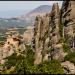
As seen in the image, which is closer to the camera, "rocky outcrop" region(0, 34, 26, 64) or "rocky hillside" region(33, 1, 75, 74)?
"rocky hillside" region(33, 1, 75, 74)

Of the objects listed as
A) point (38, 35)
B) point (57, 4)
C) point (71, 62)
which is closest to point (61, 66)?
point (71, 62)

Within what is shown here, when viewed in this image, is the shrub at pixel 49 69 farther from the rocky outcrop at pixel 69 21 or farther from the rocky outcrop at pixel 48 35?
the rocky outcrop at pixel 69 21

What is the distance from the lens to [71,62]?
5931cm

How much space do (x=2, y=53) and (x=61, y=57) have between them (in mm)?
45654

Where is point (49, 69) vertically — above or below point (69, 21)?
below

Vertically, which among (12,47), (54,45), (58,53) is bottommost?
(12,47)

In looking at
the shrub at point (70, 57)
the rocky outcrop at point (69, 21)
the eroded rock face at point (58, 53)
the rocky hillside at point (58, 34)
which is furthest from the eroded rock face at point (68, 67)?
the rocky outcrop at point (69, 21)

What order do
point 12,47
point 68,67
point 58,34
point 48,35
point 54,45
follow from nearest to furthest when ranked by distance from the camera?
point 68,67
point 54,45
point 58,34
point 48,35
point 12,47

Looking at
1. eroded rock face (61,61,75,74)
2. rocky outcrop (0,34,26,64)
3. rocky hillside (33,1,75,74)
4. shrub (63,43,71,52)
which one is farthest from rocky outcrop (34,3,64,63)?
rocky outcrop (0,34,26,64)

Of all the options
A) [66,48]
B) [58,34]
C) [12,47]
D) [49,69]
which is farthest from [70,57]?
[12,47]

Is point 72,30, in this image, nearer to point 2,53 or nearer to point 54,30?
point 54,30

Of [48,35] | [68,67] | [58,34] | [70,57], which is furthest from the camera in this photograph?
[48,35]

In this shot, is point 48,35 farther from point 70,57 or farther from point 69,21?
point 70,57

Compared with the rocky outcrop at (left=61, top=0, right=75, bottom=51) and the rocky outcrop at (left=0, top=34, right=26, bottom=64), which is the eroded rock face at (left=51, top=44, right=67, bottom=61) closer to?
the rocky outcrop at (left=61, top=0, right=75, bottom=51)
